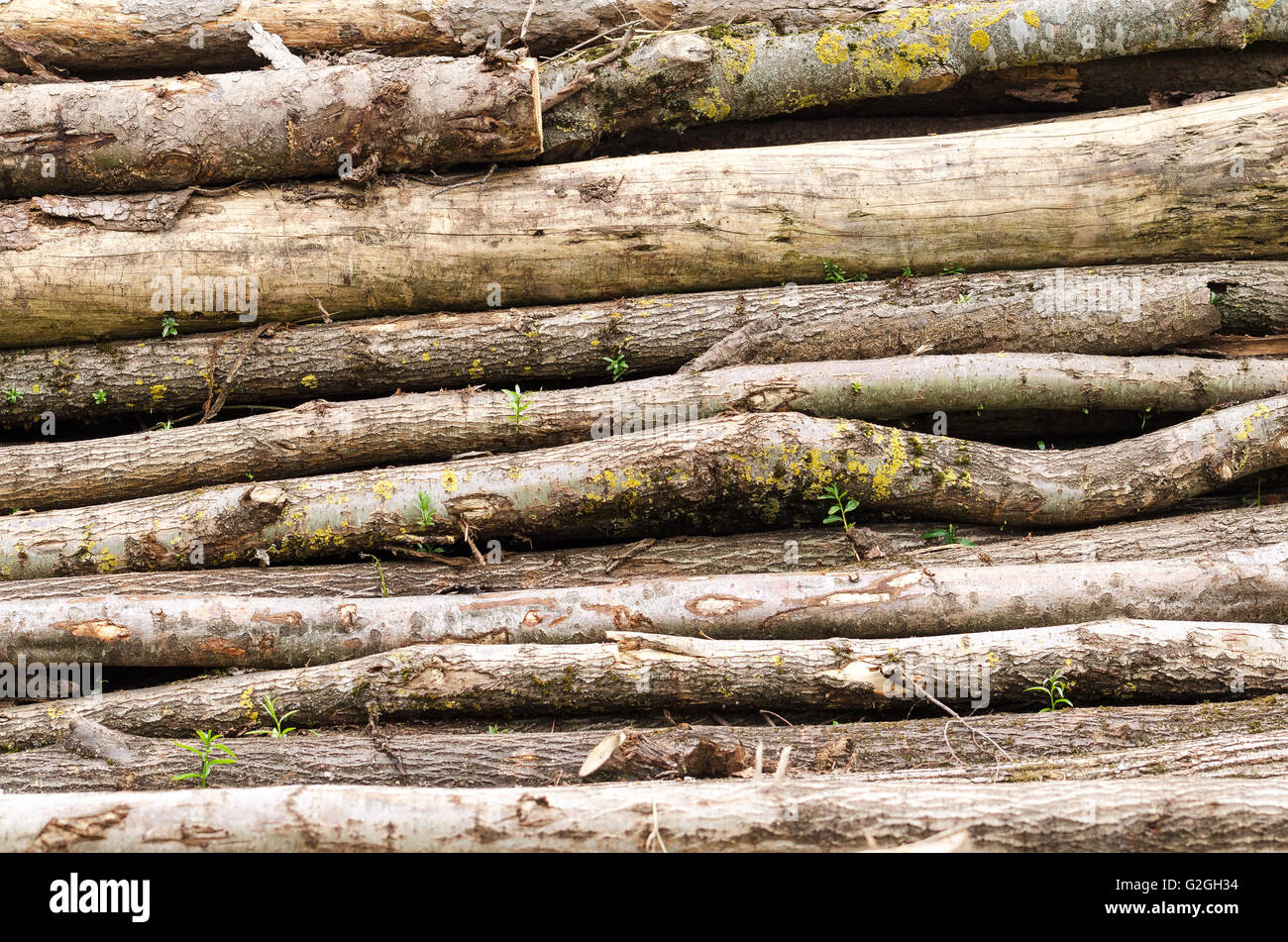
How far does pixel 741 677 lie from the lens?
136 inches

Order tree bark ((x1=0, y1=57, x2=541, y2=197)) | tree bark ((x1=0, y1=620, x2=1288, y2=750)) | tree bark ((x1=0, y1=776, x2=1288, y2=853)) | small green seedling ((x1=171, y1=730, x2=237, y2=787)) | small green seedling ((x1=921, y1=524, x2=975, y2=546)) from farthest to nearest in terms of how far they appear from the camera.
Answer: tree bark ((x1=0, y1=57, x2=541, y2=197)) < small green seedling ((x1=921, y1=524, x2=975, y2=546)) < tree bark ((x1=0, y1=620, x2=1288, y2=750)) < small green seedling ((x1=171, y1=730, x2=237, y2=787)) < tree bark ((x1=0, y1=776, x2=1288, y2=853))

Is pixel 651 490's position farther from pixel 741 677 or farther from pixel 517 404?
pixel 741 677

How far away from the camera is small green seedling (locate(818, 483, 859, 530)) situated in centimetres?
394

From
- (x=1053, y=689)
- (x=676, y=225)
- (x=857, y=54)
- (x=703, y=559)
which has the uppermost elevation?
(x=857, y=54)

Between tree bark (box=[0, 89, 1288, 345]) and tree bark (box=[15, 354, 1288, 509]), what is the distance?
2.19 ft

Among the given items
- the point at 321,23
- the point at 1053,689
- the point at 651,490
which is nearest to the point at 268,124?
the point at 321,23

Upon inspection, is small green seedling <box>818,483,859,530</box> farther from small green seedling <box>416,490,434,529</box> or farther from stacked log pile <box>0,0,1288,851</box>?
small green seedling <box>416,490,434,529</box>

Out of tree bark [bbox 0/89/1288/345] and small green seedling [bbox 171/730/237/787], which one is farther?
tree bark [bbox 0/89/1288/345]

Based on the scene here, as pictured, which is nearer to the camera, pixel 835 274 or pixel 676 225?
pixel 676 225

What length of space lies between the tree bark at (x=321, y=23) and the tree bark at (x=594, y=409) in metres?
2.08

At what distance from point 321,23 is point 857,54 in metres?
2.81

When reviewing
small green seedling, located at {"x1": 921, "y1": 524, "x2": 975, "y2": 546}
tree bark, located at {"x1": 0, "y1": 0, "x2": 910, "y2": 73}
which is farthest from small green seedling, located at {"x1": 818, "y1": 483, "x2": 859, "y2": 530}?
tree bark, located at {"x1": 0, "y1": 0, "x2": 910, "y2": 73}

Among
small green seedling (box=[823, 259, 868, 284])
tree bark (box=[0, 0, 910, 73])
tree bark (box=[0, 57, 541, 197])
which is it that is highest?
tree bark (box=[0, 0, 910, 73])

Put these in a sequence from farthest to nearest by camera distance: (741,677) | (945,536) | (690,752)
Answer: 1. (945,536)
2. (741,677)
3. (690,752)
